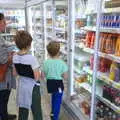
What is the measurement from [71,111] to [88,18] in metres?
1.52

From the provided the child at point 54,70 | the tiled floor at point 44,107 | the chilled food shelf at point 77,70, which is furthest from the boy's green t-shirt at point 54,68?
the tiled floor at point 44,107

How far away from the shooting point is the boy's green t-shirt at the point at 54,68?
10.0 ft

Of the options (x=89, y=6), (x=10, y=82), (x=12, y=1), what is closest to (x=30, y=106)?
(x=10, y=82)

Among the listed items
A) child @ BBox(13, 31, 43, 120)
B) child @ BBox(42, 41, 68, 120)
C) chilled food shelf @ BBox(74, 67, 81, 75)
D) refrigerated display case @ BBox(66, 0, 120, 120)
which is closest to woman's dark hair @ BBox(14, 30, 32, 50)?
child @ BBox(13, 31, 43, 120)

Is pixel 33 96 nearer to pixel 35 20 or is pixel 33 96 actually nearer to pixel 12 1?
pixel 35 20

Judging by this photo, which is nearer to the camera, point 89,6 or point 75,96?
point 89,6

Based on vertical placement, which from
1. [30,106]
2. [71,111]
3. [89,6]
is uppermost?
[89,6]

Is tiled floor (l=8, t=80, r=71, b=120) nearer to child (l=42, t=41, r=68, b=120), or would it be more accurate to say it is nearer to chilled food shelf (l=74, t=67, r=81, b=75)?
child (l=42, t=41, r=68, b=120)

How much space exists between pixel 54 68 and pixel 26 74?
21.4 inches

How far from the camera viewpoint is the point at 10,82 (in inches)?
125

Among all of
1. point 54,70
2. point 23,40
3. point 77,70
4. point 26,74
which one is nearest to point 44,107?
point 77,70

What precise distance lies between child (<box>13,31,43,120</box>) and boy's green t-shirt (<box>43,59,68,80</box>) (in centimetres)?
42

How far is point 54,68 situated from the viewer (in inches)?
120

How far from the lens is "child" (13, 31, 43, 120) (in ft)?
8.38
